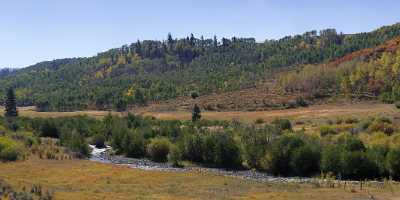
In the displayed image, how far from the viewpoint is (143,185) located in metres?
52.1

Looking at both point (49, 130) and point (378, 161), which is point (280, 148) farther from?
point (49, 130)

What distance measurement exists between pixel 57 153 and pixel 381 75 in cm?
10987

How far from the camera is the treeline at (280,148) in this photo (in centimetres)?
5747

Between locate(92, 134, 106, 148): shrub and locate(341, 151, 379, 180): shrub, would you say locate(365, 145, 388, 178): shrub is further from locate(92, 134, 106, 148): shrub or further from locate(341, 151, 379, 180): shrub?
locate(92, 134, 106, 148): shrub

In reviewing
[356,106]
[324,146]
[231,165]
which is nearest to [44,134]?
[231,165]

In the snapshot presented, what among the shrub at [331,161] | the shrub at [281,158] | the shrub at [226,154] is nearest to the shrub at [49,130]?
the shrub at [226,154]

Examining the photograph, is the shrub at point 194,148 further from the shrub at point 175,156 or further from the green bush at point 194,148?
the shrub at point 175,156

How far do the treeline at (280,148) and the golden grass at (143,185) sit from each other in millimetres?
8665

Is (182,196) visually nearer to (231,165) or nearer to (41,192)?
(41,192)

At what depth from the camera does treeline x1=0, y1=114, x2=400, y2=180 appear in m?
57.5

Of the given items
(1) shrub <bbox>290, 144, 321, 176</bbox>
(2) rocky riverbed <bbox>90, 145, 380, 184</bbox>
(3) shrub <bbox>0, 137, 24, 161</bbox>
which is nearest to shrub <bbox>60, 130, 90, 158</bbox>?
(2) rocky riverbed <bbox>90, 145, 380, 184</bbox>

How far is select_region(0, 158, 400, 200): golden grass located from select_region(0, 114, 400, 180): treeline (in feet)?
28.4

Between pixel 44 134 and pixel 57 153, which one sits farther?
pixel 44 134

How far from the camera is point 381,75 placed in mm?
159875
